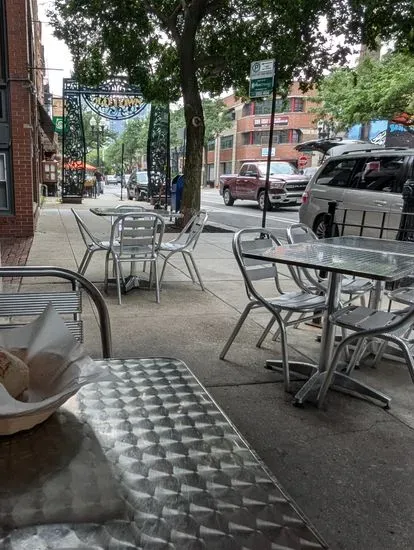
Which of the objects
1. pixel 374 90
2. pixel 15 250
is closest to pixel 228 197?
pixel 374 90

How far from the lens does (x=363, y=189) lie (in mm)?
8820

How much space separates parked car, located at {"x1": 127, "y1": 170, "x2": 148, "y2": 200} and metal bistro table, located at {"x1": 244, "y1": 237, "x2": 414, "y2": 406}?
2376 cm

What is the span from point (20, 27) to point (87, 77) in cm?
526

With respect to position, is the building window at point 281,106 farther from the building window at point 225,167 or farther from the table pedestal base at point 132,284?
the building window at point 225,167

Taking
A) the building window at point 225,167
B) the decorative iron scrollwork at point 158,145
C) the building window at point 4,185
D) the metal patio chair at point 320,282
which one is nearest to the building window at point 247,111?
the building window at point 225,167

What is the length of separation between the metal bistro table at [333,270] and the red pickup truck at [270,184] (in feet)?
46.0

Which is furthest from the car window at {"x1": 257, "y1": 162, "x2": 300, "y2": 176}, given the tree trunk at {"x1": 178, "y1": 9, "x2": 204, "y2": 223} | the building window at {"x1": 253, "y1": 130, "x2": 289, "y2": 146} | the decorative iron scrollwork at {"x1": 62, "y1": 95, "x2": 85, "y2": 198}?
the building window at {"x1": 253, "y1": 130, "x2": 289, "y2": 146}

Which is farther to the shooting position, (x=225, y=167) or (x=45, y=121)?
(x=225, y=167)

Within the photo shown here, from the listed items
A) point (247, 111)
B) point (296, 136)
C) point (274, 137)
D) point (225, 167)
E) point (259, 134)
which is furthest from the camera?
point (225, 167)

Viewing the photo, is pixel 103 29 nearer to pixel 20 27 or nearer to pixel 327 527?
pixel 20 27

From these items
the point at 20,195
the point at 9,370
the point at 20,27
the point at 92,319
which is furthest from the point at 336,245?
the point at 20,27

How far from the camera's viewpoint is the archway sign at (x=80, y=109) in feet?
47.4

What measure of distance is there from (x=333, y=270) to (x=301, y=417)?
2.92 ft

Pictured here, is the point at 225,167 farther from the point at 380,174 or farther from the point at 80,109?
the point at 380,174
